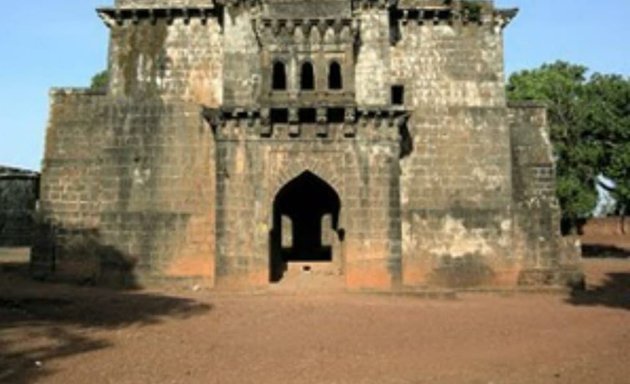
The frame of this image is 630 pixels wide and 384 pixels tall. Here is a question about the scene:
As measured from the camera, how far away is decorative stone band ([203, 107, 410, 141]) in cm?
2173

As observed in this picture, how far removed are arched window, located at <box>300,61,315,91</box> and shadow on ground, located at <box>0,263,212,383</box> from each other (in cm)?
856

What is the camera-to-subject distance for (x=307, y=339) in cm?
1280

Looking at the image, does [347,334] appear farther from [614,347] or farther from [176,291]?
[176,291]

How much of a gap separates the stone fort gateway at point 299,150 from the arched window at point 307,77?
3.0 inches

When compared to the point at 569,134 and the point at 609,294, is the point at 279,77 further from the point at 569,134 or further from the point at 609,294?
the point at 569,134

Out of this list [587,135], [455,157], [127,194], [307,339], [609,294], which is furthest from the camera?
[587,135]

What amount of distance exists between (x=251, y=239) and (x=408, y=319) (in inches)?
301

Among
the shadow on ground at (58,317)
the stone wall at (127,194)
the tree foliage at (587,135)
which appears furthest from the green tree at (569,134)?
the shadow on ground at (58,317)

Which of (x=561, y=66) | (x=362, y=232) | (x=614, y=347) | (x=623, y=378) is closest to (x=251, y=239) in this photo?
(x=362, y=232)

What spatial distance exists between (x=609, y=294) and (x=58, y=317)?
1610 centimetres

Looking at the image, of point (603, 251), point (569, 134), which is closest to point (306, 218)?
point (569, 134)

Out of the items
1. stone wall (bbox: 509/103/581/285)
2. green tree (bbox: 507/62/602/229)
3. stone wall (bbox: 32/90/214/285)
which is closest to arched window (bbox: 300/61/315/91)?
stone wall (bbox: 32/90/214/285)

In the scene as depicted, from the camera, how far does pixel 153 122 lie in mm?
23047

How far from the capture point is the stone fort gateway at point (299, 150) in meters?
21.9
